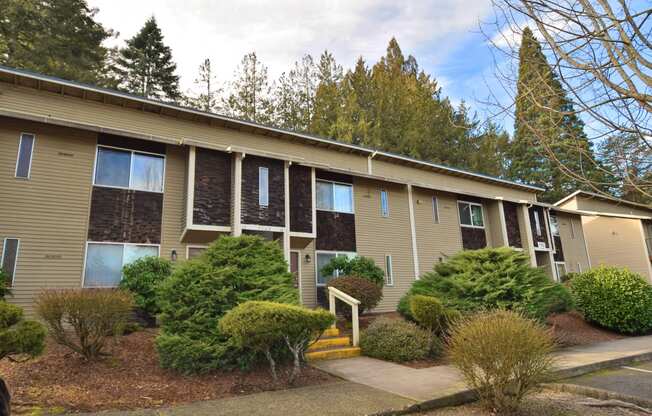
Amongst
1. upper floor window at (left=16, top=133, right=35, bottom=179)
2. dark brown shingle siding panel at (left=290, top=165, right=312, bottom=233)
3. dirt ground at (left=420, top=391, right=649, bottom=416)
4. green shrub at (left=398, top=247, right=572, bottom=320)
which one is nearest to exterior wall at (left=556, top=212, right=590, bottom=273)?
green shrub at (left=398, top=247, right=572, bottom=320)

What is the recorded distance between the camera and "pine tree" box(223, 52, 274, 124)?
28891 mm

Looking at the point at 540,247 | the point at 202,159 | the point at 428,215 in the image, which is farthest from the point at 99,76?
the point at 540,247

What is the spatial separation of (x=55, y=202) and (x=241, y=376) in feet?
25.7

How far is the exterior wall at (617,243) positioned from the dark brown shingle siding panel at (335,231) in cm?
2032

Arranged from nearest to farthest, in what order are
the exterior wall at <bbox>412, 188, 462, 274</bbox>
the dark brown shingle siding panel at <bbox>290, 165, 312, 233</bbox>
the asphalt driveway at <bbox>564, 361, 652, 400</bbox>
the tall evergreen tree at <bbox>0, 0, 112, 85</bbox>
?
the asphalt driveway at <bbox>564, 361, 652, 400</bbox> < the dark brown shingle siding panel at <bbox>290, 165, 312, 233</bbox> < the exterior wall at <bbox>412, 188, 462, 274</bbox> < the tall evergreen tree at <bbox>0, 0, 112, 85</bbox>

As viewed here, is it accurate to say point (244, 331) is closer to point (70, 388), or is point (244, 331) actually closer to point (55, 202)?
point (70, 388)

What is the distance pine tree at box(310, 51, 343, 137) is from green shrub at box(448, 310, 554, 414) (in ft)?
75.8

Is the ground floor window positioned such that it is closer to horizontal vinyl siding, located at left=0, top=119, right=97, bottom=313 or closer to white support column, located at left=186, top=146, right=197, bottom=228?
horizontal vinyl siding, located at left=0, top=119, right=97, bottom=313

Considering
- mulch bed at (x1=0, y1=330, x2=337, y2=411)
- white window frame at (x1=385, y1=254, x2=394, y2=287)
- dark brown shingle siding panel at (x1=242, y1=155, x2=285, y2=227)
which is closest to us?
mulch bed at (x1=0, y1=330, x2=337, y2=411)

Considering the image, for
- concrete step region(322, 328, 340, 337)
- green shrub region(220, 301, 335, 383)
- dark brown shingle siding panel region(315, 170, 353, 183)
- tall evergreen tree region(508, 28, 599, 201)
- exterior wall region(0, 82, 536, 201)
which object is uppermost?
exterior wall region(0, 82, 536, 201)

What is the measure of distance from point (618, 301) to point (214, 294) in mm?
13481

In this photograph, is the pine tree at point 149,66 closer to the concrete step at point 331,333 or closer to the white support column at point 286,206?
the white support column at point 286,206

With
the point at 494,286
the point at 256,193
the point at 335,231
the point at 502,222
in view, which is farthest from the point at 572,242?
the point at 256,193

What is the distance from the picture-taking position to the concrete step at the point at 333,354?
30.3 ft
